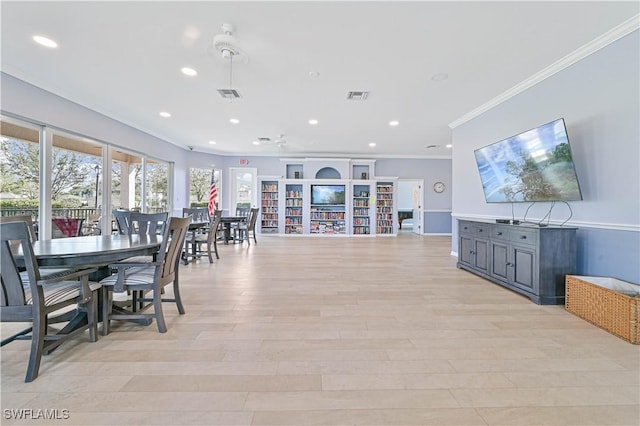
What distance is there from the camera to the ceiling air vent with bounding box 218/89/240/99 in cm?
415

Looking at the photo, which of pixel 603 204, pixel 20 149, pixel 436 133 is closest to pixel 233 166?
pixel 20 149

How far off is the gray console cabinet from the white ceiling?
200 centimetres

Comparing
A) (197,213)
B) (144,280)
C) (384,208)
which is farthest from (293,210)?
(144,280)

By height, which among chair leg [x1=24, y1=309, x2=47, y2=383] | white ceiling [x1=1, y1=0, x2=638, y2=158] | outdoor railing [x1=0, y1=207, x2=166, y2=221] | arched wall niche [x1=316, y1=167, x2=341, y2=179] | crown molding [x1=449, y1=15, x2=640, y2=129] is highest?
white ceiling [x1=1, y1=0, x2=638, y2=158]

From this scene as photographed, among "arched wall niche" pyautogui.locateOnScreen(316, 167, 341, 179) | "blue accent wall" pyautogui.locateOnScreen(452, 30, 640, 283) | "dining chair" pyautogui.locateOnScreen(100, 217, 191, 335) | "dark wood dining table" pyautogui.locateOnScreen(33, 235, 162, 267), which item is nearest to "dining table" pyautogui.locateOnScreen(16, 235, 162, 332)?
"dark wood dining table" pyautogui.locateOnScreen(33, 235, 162, 267)

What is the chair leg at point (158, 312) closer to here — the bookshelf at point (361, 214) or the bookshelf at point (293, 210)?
the bookshelf at point (293, 210)

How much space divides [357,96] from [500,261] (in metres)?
3.15

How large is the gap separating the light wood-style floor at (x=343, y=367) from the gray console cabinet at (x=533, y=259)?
0.22 m

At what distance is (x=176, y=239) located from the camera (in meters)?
2.45

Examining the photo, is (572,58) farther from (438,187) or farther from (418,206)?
(418,206)

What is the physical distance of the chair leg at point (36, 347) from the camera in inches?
64.9

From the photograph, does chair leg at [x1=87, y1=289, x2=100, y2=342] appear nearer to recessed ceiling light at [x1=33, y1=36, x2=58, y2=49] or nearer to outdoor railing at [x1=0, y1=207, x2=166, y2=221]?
recessed ceiling light at [x1=33, y1=36, x2=58, y2=49]

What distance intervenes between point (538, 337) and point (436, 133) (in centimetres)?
551

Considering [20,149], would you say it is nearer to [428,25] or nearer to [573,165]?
[428,25]
